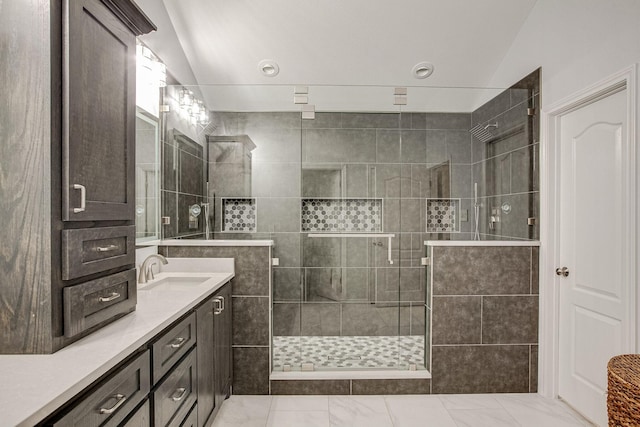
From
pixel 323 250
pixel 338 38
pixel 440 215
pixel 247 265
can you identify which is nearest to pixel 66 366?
pixel 247 265

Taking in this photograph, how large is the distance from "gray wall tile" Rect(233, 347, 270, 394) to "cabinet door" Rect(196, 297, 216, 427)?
493 mm

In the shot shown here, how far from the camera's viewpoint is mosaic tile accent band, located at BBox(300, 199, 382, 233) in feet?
8.77

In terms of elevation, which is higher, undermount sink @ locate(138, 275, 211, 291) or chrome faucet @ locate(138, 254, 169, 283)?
chrome faucet @ locate(138, 254, 169, 283)

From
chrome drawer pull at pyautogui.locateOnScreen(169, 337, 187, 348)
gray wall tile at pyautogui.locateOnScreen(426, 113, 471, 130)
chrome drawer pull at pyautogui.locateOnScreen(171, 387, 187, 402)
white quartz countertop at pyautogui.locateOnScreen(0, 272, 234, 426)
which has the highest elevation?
gray wall tile at pyautogui.locateOnScreen(426, 113, 471, 130)

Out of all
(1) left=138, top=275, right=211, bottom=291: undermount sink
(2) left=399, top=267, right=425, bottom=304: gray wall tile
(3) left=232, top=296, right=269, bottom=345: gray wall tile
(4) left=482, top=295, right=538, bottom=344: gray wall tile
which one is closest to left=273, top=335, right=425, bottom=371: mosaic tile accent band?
(3) left=232, top=296, right=269, bottom=345: gray wall tile

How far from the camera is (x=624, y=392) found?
1395 mm

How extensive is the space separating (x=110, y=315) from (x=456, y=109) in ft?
8.68

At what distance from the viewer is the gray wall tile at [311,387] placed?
2.63 meters

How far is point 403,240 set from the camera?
271cm

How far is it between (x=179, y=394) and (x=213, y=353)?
541mm

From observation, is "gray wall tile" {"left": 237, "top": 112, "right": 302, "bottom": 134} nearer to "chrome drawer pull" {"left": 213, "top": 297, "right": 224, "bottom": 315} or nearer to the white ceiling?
the white ceiling

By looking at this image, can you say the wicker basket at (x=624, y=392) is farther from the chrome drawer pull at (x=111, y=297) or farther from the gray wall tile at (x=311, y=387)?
the chrome drawer pull at (x=111, y=297)

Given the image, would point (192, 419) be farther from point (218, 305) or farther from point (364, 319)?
point (364, 319)

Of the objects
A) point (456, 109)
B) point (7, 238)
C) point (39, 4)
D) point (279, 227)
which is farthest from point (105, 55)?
point (456, 109)
